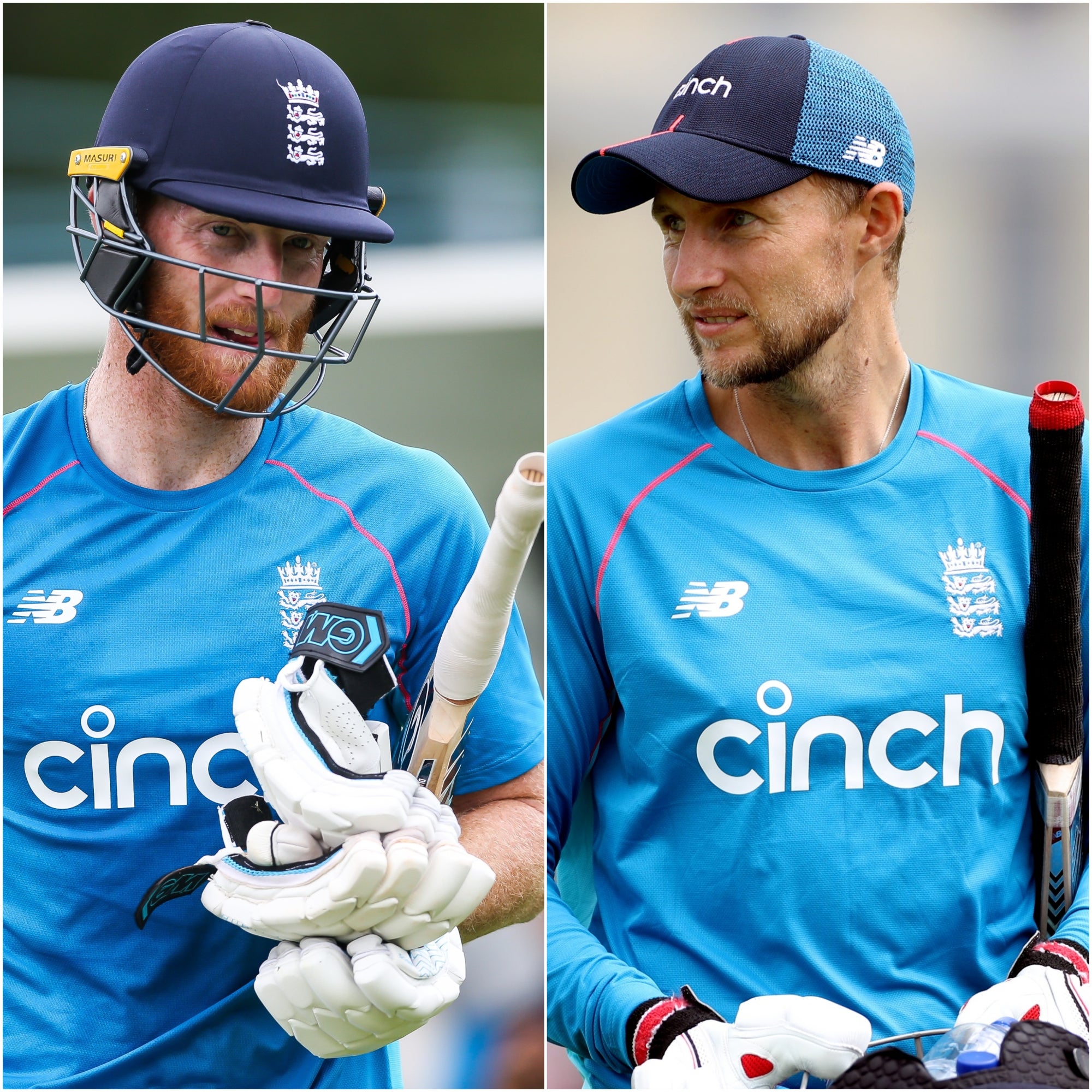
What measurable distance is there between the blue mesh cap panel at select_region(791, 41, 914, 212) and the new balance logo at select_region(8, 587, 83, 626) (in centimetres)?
116

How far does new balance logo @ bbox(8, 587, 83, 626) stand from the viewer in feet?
5.62

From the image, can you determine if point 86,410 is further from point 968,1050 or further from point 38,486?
point 968,1050

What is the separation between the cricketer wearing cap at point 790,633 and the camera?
163 centimetres

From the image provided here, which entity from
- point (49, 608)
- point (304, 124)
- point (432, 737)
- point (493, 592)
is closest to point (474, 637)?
point (493, 592)

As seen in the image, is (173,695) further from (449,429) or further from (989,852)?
(989,852)

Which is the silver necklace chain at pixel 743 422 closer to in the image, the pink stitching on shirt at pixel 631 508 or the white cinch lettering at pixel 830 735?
the pink stitching on shirt at pixel 631 508

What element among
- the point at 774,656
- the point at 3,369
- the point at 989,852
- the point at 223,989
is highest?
the point at 3,369

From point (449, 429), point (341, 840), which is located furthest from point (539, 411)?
point (341, 840)

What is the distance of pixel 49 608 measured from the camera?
1.72m

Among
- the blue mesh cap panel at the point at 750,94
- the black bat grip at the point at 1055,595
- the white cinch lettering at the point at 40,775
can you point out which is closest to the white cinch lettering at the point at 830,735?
the black bat grip at the point at 1055,595

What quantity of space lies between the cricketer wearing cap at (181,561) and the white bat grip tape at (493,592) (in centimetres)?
22

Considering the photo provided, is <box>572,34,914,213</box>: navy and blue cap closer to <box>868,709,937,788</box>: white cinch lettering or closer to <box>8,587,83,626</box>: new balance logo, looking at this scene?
<box>868,709,937,788</box>: white cinch lettering

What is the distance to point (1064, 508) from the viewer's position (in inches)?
66.1

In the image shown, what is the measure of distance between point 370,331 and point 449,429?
0.34 meters
